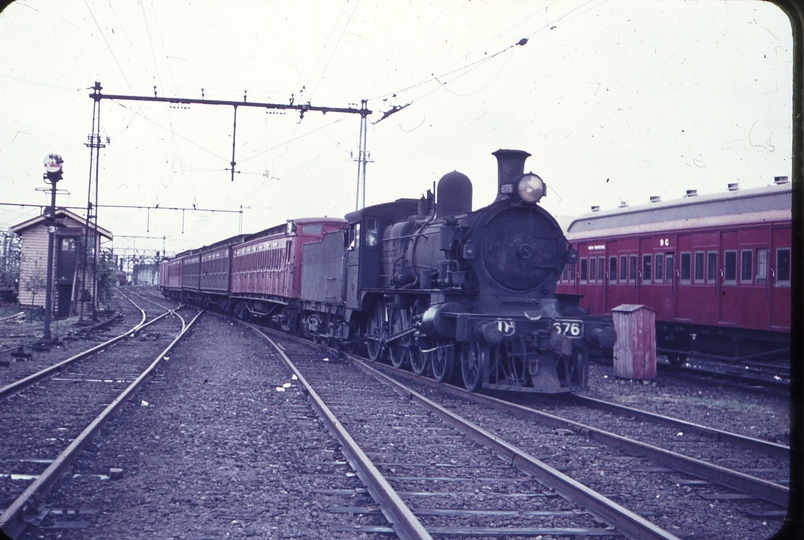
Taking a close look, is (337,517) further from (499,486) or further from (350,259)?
(350,259)

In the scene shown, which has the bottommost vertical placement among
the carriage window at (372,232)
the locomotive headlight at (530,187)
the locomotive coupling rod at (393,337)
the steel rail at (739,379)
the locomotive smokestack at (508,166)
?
the steel rail at (739,379)

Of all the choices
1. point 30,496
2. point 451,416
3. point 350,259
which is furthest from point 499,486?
point 350,259

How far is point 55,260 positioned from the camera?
30875 millimetres

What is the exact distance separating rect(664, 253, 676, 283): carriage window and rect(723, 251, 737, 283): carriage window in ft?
4.49

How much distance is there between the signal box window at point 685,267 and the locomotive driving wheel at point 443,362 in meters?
5.38

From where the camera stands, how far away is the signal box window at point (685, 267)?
13430 mm

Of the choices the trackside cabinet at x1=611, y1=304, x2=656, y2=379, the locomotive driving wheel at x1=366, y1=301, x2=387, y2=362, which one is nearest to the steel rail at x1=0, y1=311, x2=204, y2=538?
the locomotive driving wheel at x1=366, y1=301, x2=387, y2=362

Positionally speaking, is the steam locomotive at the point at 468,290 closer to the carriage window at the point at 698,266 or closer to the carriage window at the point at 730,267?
the carriage window at the point at 698,266

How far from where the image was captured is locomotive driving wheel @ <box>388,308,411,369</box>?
12.4 m

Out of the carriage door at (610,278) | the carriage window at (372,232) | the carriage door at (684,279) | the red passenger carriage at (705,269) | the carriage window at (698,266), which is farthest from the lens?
the carriage door at (610,278)

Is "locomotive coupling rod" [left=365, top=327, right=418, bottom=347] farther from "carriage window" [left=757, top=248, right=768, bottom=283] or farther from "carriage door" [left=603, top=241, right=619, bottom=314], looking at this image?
"carriage window" [left=757, top=248, right=768, bottom=283]

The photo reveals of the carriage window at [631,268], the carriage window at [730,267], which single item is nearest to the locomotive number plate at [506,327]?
the carriage window at [730,267]

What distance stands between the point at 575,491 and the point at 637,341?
7.78 m

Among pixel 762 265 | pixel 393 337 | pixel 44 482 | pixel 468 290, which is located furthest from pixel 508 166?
pixel 44 482
